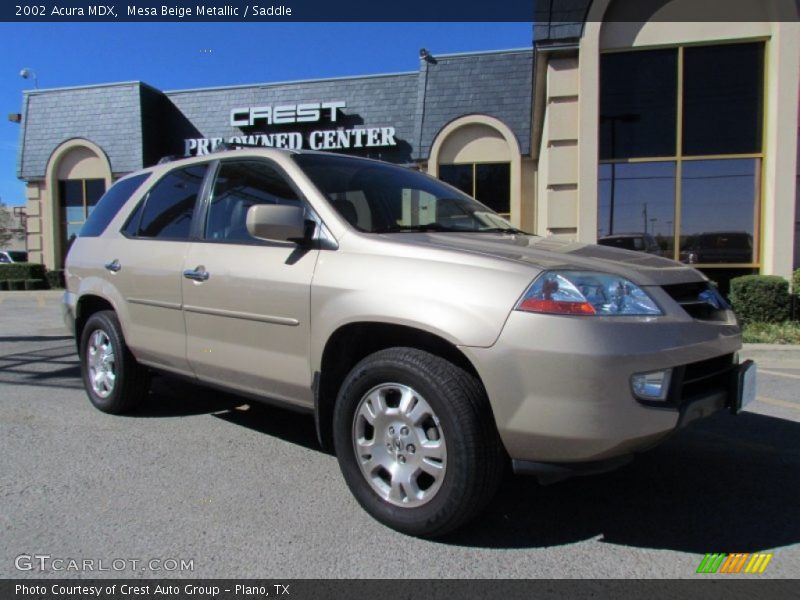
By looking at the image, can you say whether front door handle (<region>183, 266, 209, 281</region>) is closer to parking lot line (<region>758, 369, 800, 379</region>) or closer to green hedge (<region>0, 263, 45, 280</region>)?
parking lot line (<region>758, 369, 800, 379</region>)

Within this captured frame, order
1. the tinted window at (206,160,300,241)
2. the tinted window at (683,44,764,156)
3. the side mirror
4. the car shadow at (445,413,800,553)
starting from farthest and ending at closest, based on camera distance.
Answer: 1. the tinted window at (683,44,764,156)
2. the tinted window at (206,160,300,241)
3. the side mirror
4. the car shadow at (445,413,800,553)

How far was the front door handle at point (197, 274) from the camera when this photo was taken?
364cm

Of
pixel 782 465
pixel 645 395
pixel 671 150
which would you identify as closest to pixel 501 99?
pixel 671 150

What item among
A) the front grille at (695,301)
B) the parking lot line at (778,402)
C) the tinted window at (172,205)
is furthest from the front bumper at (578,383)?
the parking lot line at (778,402)

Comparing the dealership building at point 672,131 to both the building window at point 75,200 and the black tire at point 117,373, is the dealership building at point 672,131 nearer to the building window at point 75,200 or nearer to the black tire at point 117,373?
the black tire at point 117,373

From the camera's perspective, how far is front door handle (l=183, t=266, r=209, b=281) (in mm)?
3643

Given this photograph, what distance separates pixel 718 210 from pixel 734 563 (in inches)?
342

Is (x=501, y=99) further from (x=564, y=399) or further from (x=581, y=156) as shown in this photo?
(x=564, y=399)

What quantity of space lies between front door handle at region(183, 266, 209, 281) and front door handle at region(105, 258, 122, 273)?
93 cm

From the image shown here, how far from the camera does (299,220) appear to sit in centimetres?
309

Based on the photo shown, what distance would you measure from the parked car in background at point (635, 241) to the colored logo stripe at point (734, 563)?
789 centimetres

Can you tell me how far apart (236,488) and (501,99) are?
1430cm

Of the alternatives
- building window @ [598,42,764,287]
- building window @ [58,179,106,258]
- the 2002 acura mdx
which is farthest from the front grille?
building window @ [58,179,106,258]
